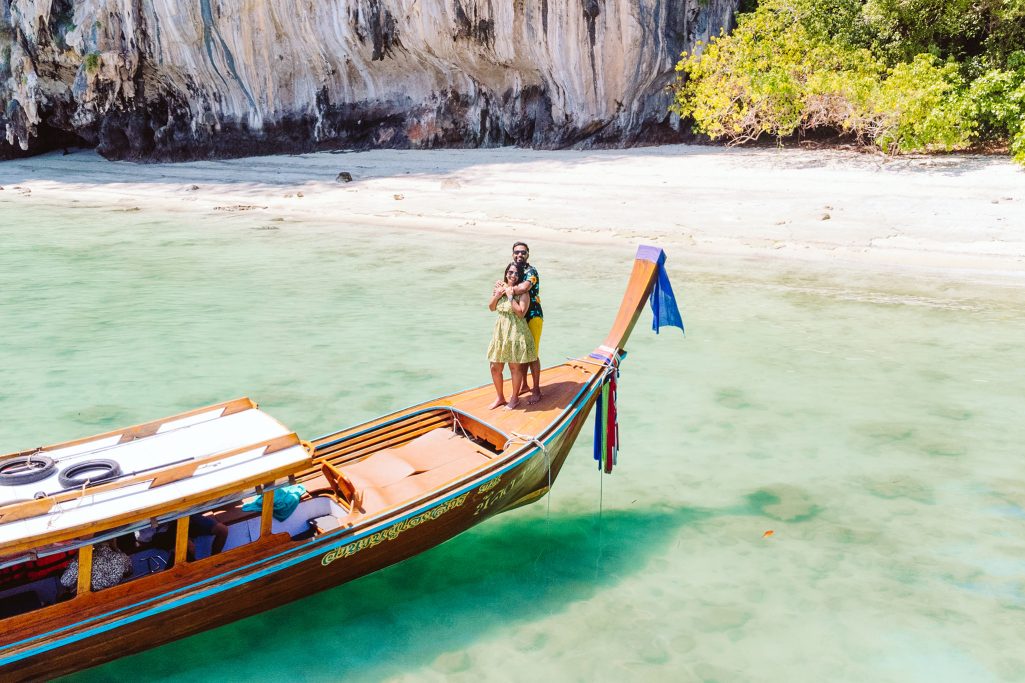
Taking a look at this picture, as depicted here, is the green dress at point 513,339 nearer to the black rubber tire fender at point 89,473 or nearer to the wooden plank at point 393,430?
the wooden plank at point 393,430

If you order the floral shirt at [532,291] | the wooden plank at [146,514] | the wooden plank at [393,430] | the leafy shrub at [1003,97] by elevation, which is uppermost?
the leafy shrub at [1003,97]

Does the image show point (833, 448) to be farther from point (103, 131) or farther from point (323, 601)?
point (103, 131)

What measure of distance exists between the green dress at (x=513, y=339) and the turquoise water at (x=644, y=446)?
4.58ft

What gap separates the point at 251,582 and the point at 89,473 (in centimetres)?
114

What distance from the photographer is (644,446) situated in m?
8.36

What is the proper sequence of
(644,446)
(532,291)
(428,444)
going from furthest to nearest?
(644,446) < (428,444) < (532,291)

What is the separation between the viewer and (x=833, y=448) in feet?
27.1

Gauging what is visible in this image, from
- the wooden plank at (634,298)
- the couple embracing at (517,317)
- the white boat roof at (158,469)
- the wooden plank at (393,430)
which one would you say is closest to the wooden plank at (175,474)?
the white boat roof at (158,469)

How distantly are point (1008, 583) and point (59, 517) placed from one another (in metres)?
6.13

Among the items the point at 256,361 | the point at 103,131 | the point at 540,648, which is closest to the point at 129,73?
the point at 103,131

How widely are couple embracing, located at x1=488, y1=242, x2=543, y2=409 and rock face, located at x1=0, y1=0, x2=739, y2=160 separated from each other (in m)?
17.1

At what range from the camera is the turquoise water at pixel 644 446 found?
5543 mm

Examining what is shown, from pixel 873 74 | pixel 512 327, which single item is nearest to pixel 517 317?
pixel 512 327

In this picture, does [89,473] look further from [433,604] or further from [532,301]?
[532,301]
